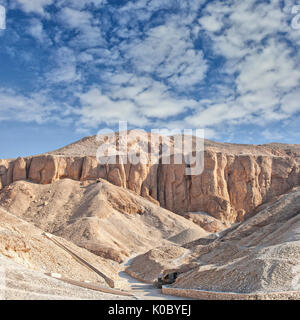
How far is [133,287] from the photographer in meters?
26.0

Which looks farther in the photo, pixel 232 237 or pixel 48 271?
pixel 232 237

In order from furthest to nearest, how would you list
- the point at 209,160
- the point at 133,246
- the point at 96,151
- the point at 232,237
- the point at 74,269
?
the point at 96,151 < the point at 209,160 < the point at 133,246 < the point at 232,237 < the point at 74,269

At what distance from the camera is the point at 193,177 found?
63531 millimetres

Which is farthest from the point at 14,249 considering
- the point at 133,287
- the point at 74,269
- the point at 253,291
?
the point at 253,291

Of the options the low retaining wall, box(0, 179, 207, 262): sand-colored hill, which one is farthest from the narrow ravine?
box(0, 179, 207, 262): sand-colored hill

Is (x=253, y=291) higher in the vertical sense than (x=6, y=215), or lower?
lower

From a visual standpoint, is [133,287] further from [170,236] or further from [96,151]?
[96,151]

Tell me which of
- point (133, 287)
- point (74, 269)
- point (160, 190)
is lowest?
point (133, 287)

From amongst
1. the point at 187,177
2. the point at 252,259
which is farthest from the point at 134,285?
the point at 187,177

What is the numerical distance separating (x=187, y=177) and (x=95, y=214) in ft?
72.5

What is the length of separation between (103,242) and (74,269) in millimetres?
17701

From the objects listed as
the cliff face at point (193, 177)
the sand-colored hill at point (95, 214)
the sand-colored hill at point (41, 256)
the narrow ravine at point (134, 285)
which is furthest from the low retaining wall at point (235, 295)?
the cliff face at point (193, 177)

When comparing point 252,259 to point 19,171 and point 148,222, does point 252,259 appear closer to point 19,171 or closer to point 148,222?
point 148,222
